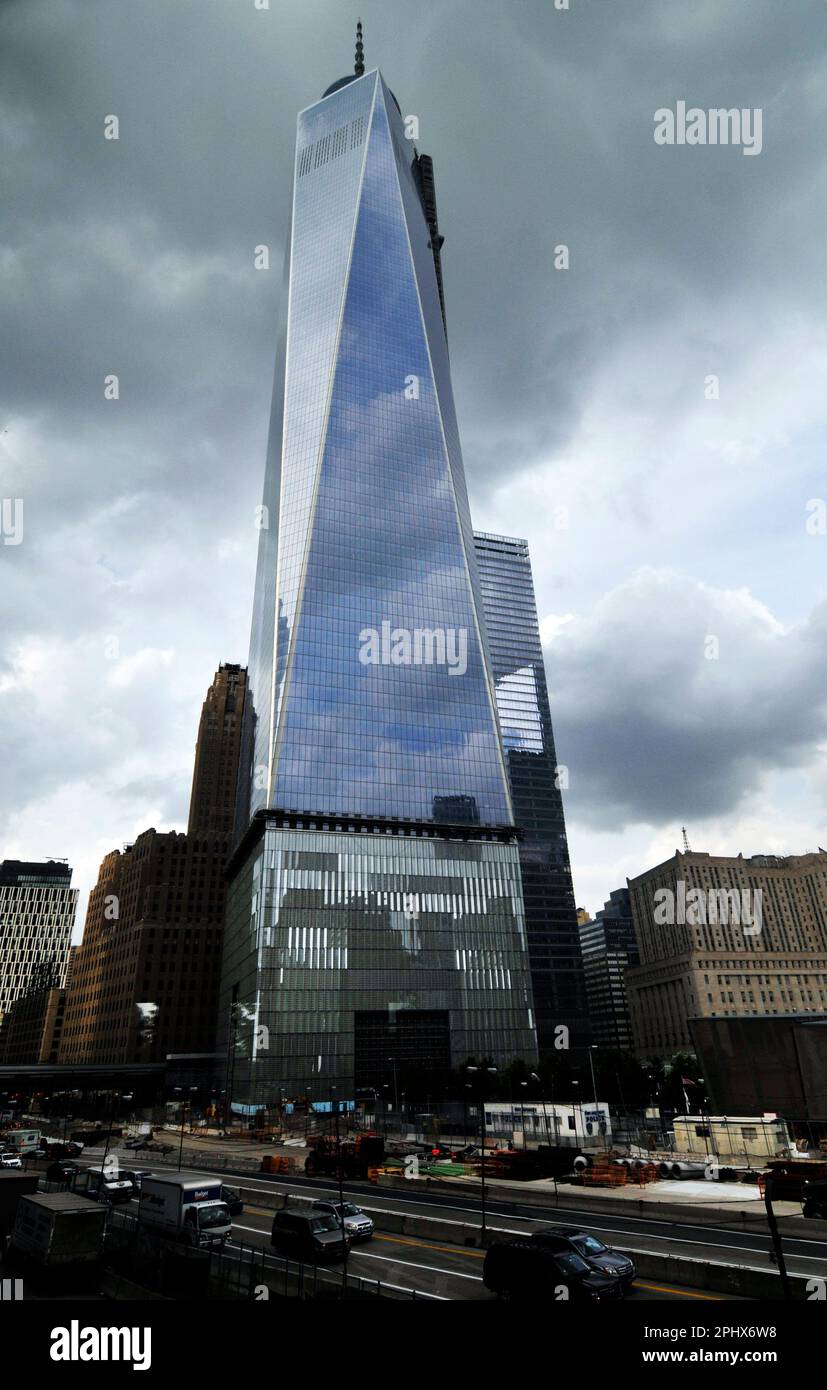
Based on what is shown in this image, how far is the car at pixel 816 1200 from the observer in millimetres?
29375

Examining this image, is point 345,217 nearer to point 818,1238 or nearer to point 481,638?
point 481,638

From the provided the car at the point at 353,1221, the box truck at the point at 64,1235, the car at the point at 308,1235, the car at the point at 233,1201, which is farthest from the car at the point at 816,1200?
the box truck at the point at 64,1235

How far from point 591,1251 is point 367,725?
104 meters

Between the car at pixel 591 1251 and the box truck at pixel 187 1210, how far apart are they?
12453 millimetres

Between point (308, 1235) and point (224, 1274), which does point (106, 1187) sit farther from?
point (224, 1274)

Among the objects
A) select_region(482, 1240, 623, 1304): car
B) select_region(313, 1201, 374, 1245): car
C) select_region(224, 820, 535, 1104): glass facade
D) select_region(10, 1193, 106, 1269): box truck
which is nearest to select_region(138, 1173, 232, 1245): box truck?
select_region(313, 1201, 374, 1245): car

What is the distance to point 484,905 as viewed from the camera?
122125 millimetres

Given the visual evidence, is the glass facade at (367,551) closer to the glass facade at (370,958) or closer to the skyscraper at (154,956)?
the glass facade at (370,958)

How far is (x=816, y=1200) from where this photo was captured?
29750 millimetres

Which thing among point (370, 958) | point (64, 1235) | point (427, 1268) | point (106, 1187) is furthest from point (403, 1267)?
point (370, 958)

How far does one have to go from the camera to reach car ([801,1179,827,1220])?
96.4 feet

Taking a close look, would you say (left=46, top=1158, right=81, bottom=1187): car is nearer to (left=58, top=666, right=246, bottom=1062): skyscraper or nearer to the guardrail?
the guardrail

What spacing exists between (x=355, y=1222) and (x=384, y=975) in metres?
86.5

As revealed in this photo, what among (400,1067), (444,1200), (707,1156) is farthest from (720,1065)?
(400,1067)
